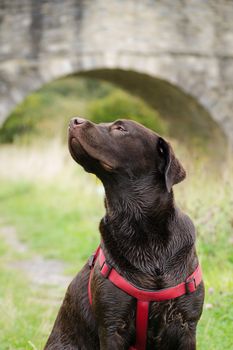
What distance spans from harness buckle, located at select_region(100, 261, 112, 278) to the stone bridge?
27.9 ft

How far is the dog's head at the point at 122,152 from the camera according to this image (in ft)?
9.85

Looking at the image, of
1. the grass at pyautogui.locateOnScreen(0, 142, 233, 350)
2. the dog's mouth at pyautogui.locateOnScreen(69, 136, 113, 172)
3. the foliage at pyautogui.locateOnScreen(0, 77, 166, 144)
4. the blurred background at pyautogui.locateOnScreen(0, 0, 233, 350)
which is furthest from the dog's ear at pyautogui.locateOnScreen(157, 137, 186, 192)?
the foliage at pyautogui.locateOnScreen(0, 77, 166, 144)

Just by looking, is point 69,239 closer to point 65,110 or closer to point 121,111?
point 121,111

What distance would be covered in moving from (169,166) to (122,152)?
0.22m

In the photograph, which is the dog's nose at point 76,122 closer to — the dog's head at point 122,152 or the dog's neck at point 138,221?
the dog's head at point 122,152

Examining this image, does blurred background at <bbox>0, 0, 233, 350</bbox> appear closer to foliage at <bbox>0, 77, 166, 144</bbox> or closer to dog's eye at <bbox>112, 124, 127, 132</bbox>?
foliage at <bbox>0, 77, 166, 144</bbox>

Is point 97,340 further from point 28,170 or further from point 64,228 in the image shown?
point 28,170

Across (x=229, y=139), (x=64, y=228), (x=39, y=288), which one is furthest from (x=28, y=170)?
(x=39, y=288)

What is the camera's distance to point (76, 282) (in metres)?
3.32

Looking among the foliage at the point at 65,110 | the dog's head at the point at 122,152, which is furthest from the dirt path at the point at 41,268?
the foliage at the point at 65,110

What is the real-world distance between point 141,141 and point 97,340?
0.97 metres

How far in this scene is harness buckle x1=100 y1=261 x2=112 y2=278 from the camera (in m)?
3.06

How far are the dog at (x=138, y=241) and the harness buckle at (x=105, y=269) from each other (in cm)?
1

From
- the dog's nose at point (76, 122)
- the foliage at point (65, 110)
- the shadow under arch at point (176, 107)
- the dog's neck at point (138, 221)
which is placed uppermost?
the dog's nose at point (76, 122)
